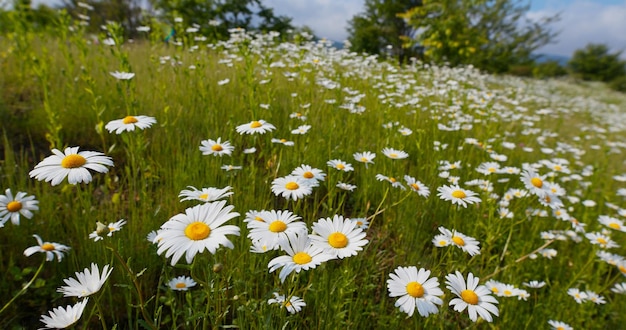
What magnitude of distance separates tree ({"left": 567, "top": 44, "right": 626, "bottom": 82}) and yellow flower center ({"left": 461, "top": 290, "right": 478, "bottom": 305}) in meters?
28.0

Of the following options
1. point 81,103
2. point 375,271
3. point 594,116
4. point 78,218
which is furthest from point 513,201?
point 594,116

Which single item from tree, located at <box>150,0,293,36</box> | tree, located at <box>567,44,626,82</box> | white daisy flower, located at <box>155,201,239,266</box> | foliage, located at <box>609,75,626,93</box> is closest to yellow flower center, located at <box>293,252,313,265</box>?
white daisy flower, located at <box>155,201,239,266</box>

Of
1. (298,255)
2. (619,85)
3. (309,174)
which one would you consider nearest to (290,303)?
(298,255)

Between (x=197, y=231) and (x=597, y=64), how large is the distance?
30.7m

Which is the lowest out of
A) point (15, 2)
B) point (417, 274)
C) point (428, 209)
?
point (428, 209)

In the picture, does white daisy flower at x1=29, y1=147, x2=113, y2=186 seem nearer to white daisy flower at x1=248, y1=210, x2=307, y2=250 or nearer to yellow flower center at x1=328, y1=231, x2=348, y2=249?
white daisy flower at x1=248, y1=210, x2=307, y2=250

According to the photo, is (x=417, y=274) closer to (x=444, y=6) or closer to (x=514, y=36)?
(x=444, y=6)

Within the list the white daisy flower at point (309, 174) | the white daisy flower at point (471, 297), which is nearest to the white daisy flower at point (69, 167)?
the white daisy flower at point (309, 174)

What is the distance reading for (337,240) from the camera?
0.92 m

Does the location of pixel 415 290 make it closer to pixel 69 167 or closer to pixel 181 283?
pixel 181 283

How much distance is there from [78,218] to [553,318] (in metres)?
2.28

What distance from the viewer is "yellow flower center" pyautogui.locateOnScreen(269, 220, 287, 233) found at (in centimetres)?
92

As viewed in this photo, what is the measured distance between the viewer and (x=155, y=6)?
1120 cm

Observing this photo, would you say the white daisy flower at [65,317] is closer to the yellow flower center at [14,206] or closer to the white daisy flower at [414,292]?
the yellow flower center at [14,206]
